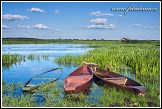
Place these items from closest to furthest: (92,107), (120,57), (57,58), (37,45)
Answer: (92,107), (120,57), (57,58), (37,45)

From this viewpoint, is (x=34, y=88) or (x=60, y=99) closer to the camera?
(x=60, y=99)

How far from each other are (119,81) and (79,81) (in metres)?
1.19

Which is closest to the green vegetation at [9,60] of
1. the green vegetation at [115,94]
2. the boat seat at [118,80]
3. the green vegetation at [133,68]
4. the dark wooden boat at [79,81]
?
the green vegetation at [133,68]

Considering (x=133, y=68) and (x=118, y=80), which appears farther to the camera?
(x=133, y=68)

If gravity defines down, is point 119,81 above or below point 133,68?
below

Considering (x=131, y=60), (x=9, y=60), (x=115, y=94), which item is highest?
(x=131, y=60)

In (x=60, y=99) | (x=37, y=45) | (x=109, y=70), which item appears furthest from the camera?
(x=37, y=45)

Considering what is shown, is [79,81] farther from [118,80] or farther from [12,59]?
[12,59]

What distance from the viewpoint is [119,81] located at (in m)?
10.4

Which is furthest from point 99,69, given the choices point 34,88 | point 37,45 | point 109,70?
point 37,45

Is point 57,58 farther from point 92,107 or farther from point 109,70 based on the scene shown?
point 92,107

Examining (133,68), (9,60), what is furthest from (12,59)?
(133,68)

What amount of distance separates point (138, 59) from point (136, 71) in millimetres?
596

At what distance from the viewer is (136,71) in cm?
1165
